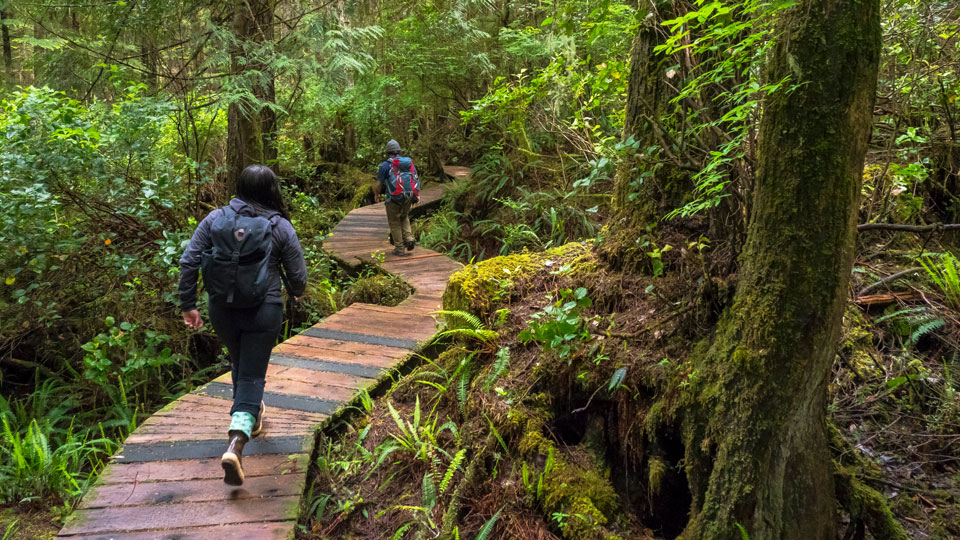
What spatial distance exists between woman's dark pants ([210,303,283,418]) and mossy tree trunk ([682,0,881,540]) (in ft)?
9.39

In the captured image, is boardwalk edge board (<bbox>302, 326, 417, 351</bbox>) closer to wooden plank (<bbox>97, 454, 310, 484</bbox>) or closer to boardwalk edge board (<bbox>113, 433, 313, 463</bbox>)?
boardwalk edge board (<bbox>113, 433, 313, 463</bbox>)

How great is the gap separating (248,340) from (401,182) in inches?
208

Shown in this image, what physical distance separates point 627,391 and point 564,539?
930 millimetres

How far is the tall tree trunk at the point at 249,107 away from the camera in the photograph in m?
8.56

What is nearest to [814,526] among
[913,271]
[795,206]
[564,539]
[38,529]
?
[564,539]

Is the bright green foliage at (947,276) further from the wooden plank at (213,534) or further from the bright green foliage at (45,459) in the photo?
the bright green foliage at (45,459)

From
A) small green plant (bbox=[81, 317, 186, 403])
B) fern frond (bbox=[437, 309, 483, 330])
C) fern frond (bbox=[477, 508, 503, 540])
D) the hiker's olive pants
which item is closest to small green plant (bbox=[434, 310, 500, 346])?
fern frond (bbox=[437, 309, 483, 330])

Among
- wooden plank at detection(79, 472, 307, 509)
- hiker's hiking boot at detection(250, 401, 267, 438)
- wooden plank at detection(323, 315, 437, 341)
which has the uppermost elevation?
wooden plank at detection(323, 315, 437, 341)

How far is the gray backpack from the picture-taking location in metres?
3.62

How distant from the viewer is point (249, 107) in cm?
895

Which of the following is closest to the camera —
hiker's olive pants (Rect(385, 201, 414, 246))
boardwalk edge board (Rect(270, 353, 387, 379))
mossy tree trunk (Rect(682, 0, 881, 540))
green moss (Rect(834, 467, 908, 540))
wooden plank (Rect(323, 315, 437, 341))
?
mossy tree trunk (Rect(682, 0, 881, 540))

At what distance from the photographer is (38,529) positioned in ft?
14.0

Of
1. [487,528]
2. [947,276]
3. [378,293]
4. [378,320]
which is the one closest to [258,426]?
[487,528]

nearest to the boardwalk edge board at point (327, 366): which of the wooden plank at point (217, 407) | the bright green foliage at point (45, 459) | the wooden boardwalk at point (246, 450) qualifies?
the wooden boardwalk at point (246, 450)
